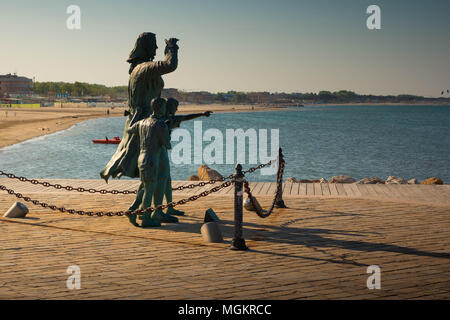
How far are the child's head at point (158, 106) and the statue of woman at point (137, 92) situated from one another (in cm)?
52

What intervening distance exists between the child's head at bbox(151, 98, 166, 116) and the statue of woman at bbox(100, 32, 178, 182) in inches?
20.6

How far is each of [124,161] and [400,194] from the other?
6.78 m

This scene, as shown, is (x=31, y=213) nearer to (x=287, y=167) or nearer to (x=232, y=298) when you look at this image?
(x=232, y=298)

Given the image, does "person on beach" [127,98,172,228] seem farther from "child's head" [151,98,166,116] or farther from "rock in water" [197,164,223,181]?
"rock in water" [197,164,223,181]

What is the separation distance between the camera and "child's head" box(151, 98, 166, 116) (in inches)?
350

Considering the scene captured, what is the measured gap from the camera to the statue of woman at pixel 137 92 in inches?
365

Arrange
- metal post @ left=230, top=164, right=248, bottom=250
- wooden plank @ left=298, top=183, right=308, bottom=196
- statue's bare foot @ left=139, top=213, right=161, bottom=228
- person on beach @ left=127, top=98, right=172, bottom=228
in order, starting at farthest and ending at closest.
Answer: wooden plank @ left=298, top=183, right=308, bottom=196
statue's bare foot @ left=139, top=213, right=161, bottom=228
person on beach @ left=127, top=98, right=172, bottom=228
metal post @ left=230, top=164, right=248, bottom=250

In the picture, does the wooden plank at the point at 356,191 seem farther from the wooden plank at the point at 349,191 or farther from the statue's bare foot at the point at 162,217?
the statue's bare foot at the point at 162,217

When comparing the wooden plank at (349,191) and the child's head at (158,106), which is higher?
the child's head at (158,106)

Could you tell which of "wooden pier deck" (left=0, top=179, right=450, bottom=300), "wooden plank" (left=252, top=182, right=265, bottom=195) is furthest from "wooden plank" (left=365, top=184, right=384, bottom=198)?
"wooden plank" (left=252, top=182, right=265, bottom=195)

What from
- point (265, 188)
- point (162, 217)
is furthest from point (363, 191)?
point (162, 217)

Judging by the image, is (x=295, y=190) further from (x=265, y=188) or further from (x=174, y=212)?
(x=174, y=212)

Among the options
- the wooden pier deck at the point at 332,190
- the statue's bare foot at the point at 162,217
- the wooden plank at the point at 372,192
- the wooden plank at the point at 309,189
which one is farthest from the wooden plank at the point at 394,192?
the statue's bare foot at the point at 162,217

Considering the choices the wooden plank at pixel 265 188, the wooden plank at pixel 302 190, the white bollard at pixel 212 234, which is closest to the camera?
the white bollard at pixel 212 234
